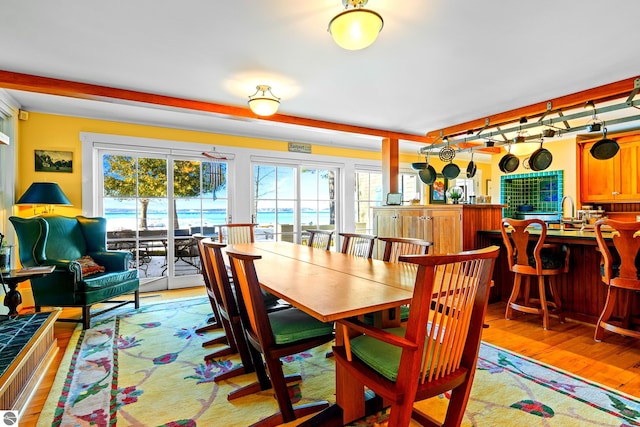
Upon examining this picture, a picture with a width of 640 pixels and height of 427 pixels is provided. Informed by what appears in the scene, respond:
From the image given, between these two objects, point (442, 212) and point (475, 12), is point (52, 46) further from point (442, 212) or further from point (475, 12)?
point (442, 212)

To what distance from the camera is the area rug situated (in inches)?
69.1

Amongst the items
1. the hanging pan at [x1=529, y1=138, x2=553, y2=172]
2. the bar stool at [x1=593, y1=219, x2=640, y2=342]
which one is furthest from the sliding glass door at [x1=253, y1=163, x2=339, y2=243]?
the bar stool at [x1=593, y1=219, x2=640, y2=342]

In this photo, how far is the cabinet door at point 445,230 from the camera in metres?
3.91

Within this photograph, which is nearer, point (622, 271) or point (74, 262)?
point (622, 271)

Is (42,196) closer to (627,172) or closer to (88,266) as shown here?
(88,266)

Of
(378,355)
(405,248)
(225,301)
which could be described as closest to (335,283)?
(378,355)

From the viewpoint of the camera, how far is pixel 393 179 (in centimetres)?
520

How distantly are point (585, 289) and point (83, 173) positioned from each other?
5.60m

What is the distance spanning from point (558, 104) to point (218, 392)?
4152 millimetres

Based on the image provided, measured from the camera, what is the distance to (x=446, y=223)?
13.3ft

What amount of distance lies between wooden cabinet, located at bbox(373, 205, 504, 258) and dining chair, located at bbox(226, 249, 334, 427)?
2.61 metres

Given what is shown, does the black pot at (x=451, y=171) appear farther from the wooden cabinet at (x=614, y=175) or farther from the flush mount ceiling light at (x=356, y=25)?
the flush mount ceiling light at (x=356, y=25)

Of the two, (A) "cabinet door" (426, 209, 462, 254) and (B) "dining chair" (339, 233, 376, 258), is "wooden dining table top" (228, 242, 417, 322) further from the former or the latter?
(A) "cabinet door" (426, 209, 462, 254)

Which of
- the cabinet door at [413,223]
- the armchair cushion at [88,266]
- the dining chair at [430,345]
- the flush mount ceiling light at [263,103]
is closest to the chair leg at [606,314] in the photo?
the cabinet door at [413,223]
